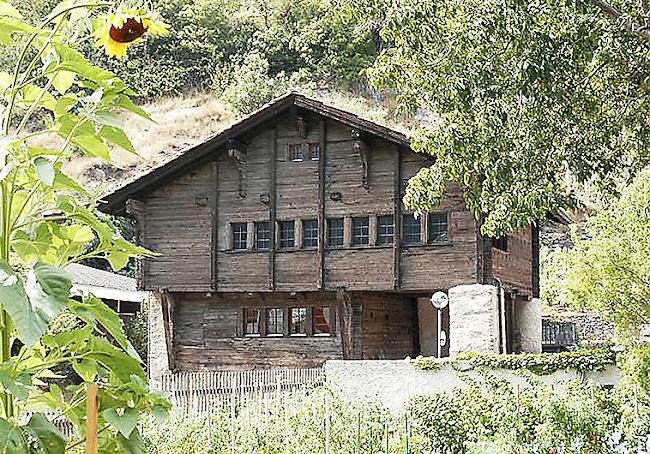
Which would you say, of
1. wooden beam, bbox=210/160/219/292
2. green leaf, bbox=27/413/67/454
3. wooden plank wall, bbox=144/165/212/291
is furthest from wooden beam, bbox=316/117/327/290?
green leaf, bbox=27/413/67/454

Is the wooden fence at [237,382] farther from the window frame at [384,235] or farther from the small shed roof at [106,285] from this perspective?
the small shed roof at [106,285]

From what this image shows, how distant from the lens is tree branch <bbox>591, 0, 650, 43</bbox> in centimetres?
1192

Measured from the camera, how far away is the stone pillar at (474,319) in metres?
19.6

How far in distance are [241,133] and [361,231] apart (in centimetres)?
361

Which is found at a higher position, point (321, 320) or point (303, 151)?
point (303, 151)

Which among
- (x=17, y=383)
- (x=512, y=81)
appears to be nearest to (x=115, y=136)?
(x=17, y=383)

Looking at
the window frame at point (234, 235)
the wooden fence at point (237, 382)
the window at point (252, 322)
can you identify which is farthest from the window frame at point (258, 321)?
the wooden fence at point (237, 382)

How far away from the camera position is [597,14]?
12680 mm

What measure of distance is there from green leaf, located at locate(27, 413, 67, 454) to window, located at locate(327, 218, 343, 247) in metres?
19.6

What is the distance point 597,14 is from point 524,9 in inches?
57.2

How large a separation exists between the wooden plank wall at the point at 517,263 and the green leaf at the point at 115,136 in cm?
1899

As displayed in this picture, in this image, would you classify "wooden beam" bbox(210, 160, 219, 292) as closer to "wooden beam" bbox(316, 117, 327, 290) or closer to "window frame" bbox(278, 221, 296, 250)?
"window frame" bbox(278, 221, 296, 250)

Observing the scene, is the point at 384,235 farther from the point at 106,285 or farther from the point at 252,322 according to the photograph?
the point at 106,285

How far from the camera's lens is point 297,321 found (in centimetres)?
2255
